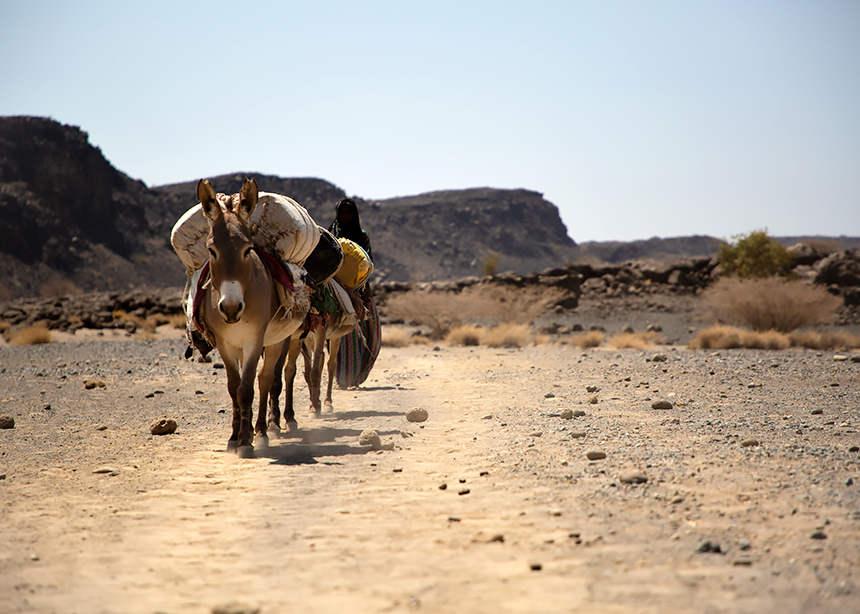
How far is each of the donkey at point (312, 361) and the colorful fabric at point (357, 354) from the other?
30 centimetres

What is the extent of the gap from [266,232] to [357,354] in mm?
3970

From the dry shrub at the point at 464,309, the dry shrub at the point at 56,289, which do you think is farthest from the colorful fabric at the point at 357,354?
the dry shrub at the point at 56,289

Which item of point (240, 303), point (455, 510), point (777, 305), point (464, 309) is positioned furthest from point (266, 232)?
point (464, 309)

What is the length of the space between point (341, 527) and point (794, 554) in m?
2.44

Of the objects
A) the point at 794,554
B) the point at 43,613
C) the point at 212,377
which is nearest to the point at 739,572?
the point at 794,554

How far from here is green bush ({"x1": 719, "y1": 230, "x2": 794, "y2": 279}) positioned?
Answer: 1286 inches

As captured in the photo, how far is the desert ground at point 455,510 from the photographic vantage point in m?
3.03

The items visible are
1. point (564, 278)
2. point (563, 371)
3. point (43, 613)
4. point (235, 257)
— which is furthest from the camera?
point (564, 278)

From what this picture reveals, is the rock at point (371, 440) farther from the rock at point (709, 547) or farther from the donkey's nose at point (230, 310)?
the rock at point (709, 547)

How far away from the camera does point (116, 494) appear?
4.94 m

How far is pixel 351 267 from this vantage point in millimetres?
9078

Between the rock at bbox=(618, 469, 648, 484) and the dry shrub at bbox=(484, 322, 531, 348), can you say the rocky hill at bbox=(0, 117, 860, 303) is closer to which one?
the dry shrub at bbox=(484, 322, 531, 348)

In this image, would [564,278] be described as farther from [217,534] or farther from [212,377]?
[217,534]

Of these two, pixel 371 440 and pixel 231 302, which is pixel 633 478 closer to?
pixel 371 440
